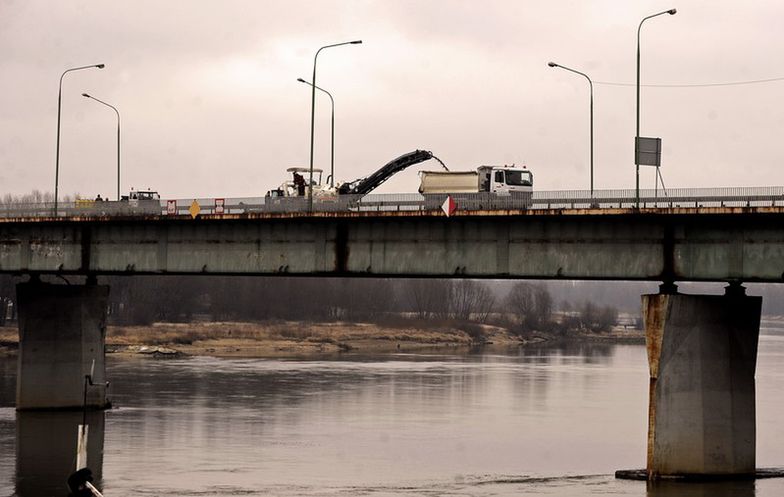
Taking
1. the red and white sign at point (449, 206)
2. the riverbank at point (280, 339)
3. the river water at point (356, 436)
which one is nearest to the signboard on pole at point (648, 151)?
the red and white sign at point (449, 206)

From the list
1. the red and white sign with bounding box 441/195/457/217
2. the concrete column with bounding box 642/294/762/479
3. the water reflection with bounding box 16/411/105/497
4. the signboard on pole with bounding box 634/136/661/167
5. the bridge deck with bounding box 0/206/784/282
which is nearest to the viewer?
the water reflection with bounding box 16/411/105/497

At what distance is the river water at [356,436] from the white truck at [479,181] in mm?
12515

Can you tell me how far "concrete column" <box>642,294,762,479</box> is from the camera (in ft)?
172

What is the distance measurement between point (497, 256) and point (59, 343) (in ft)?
95.6

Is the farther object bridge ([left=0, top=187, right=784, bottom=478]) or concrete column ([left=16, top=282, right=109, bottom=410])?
concrete column ([left=16, top=282, right=109, bottom=410])

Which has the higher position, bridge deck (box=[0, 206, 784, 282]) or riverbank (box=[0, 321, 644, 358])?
bridge deck (box=[0, 206, 784, 282])

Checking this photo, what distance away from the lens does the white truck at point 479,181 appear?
71.8m

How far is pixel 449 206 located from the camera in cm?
5891

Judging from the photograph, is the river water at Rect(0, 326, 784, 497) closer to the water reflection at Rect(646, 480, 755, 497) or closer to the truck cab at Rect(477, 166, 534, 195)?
the water reflection at Rect(646, 480, 755, 497)

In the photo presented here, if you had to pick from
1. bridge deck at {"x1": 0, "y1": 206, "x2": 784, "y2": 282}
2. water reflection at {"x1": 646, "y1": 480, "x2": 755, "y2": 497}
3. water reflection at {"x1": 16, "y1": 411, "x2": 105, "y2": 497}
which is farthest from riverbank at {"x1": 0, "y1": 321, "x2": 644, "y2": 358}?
water reflection at {"x1": 646, "y1": 480, "x2": 755, "y2": 497}

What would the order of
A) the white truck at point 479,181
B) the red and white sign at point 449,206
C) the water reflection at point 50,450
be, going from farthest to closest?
1. the white truck at point 479,181
2. the red and white sign at point 449,206
3. the water reflection at point 50,450

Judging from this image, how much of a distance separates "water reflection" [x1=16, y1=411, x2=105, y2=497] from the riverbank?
65.0 meters

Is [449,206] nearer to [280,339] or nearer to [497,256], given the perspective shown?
[497,256]

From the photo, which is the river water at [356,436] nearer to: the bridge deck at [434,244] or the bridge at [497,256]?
the bridge at [497,256]
